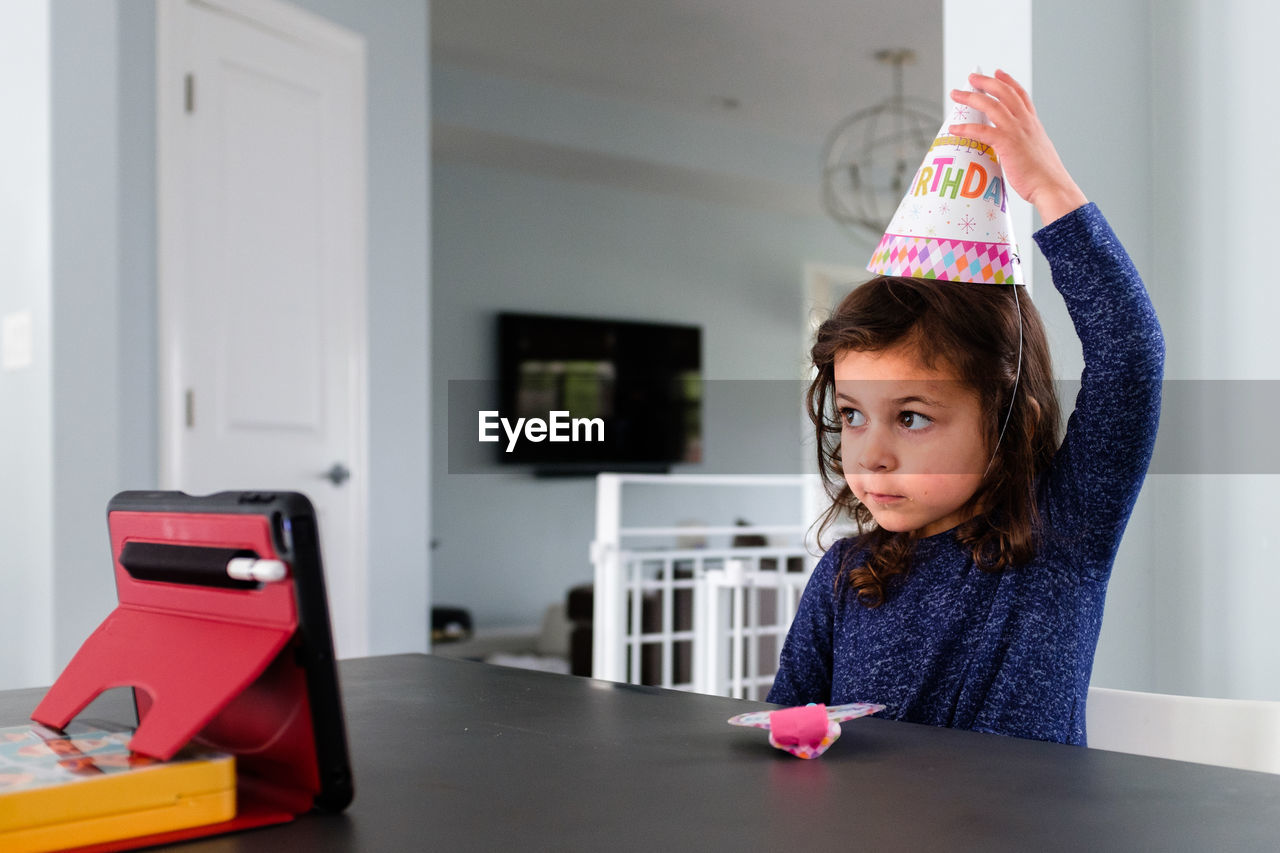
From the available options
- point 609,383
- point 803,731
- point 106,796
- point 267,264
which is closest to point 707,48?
point 609,383

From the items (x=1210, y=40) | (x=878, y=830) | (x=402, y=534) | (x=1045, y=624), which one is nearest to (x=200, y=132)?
(x=402, y=534)

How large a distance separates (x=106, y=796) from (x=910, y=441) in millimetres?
658

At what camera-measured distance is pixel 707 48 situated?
16.7 ft

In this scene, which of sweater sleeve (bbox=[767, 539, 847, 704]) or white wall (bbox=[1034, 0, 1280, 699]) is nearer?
sweater sleeve (bbox=[767, 539, 847, 704])

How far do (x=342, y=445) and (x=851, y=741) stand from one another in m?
2.47

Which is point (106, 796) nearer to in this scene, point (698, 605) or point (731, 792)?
point (731, 792)

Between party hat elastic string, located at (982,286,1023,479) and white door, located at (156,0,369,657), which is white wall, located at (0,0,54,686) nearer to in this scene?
white door, located at (156,0,369,657)

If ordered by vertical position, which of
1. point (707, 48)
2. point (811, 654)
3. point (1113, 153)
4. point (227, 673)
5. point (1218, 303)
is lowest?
point (811, 654)

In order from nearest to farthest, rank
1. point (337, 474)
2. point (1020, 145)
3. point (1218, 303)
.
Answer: point (1020, 145) → point (1218, 303) → point (337, 474)

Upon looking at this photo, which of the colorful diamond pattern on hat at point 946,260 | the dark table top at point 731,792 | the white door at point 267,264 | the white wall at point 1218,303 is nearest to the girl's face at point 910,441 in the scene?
the colorful diamond pattern on hat at point 946,260

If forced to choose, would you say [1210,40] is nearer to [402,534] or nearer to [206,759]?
[206,759]

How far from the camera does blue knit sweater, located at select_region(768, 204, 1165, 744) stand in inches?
33.9

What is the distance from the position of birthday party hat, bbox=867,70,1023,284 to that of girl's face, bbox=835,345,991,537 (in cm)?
11

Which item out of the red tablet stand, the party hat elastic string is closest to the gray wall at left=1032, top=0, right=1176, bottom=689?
the party hat elastic string
